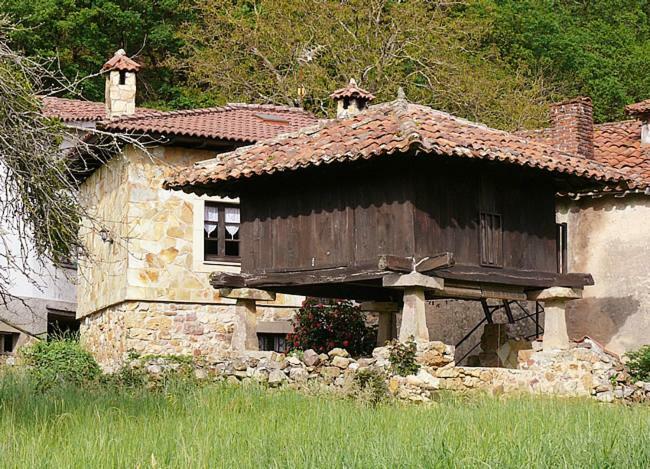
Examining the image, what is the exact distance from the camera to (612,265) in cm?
1838

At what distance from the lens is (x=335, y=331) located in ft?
61.5

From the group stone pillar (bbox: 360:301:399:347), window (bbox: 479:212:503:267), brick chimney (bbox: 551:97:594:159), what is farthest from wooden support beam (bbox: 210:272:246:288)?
brick chimney (bbox: 551:97:594:159)

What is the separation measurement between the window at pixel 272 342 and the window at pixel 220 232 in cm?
184

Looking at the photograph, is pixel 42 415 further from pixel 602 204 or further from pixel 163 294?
pixel 602 204

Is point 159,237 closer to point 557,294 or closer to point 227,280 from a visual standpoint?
point 227,280

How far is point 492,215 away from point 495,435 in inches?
300

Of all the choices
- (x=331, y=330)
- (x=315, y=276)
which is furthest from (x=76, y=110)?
(x=315, y=276)

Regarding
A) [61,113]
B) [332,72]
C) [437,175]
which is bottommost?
[437,175]

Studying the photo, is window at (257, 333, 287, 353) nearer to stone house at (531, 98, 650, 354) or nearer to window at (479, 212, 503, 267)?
stone house at (531, 98, 650, 354)

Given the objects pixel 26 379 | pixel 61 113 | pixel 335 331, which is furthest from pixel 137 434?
pixel 61 113

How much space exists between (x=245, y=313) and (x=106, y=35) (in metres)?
16.7

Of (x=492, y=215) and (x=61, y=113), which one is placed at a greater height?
(x=61, y=113)

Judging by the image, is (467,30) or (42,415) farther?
(467,30)

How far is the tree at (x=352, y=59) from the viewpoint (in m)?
28.4
